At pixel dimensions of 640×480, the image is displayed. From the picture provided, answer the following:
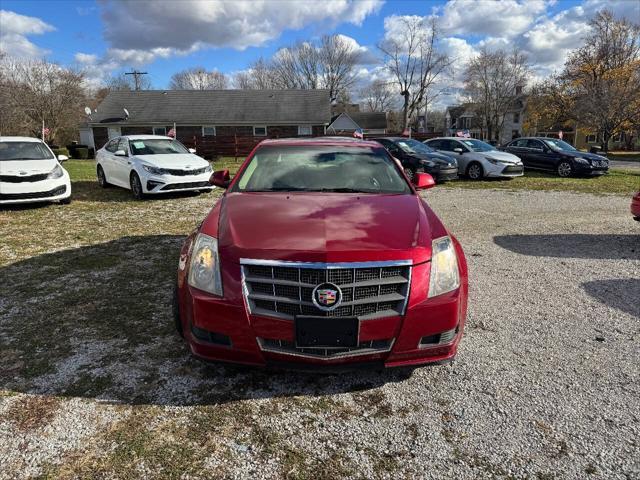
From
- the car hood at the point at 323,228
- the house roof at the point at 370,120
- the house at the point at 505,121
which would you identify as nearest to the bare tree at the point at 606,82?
the house at the point at 505,121

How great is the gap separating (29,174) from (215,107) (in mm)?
28823

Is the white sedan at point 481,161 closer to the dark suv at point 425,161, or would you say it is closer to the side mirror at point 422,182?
the dark suv at point 425,161

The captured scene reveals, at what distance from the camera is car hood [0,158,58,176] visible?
873 centimetres

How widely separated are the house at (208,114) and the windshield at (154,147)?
23570 millimetres

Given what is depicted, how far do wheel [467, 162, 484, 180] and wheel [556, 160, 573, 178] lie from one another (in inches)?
131

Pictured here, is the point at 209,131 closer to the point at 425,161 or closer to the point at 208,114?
the point at 208,114

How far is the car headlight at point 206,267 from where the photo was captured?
8.56 ft

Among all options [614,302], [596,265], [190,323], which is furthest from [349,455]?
[596,265]

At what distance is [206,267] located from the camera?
2.69 metres

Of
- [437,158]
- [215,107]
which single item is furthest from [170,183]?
[215,107]

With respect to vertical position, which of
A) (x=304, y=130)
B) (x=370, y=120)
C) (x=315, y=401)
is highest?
(x=370, y=120)

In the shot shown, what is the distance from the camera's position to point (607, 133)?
33531 millimetres

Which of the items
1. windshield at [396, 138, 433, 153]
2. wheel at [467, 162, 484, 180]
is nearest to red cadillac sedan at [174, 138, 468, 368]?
windshield at [396, 138, 433, 153]

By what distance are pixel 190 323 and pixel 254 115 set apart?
34.6m
